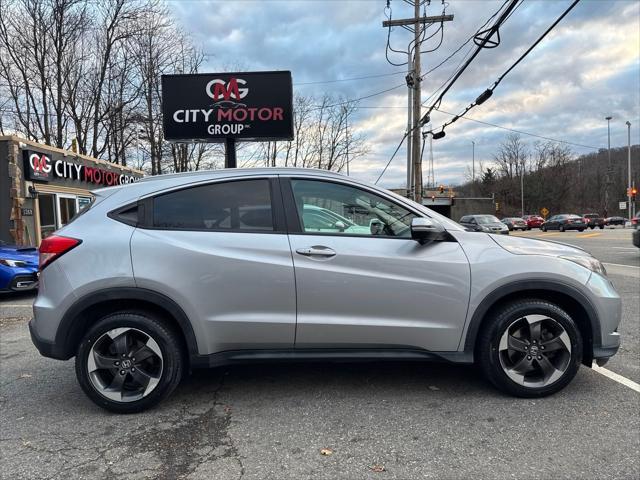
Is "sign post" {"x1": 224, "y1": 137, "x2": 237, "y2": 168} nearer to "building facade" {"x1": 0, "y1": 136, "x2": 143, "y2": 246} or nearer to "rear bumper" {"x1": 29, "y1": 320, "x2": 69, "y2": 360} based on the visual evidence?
"building facade" {"x1": 0, "y1": 136, "x2": 143, "y2": 246}

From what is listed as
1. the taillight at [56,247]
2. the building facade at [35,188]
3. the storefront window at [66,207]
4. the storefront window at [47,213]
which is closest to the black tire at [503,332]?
the taillight at [56,247]

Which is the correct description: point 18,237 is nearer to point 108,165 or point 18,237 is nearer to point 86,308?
point 108,165

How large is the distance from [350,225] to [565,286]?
5.40 feet

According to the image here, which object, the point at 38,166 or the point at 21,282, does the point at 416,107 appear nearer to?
the point at 38,166

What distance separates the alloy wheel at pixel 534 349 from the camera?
10.9 ft

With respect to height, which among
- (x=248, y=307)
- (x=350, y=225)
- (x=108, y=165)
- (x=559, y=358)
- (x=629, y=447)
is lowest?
(x=629, y=447)

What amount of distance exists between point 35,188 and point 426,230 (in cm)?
1375

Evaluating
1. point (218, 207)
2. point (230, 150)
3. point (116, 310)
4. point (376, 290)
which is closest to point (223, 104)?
point (230, 150)

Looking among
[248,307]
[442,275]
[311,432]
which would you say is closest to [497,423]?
[442,275]

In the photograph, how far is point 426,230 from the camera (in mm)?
3141

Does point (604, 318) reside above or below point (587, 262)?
below

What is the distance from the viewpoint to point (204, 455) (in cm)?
271

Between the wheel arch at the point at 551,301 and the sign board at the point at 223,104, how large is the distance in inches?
451

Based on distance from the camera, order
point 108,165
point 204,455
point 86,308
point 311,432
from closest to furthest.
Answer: point 204,455
point 311,432
point 86,308
point 108,165
